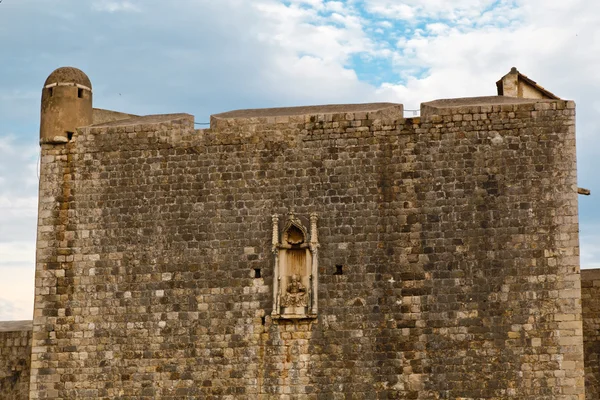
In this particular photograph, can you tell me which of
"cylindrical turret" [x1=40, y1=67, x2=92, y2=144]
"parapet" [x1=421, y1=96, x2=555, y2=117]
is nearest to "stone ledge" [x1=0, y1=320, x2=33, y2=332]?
"cylindrical turret" [x1=40, y1=67, x2=92, y2=144]

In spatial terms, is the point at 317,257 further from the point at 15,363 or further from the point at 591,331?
the point at 15,363

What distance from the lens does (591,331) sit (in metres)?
19.3

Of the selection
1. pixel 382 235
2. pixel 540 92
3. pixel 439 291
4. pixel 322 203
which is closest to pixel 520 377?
pixel 439 291

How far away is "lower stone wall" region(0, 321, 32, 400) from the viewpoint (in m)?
21.3

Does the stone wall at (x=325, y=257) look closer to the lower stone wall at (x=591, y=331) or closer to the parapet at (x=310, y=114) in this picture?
the parapet at (x=310, y=114)

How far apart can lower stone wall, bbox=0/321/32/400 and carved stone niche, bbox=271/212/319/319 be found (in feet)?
20.4

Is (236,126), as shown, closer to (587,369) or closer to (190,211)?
(190,211)

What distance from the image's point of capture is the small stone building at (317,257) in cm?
1748

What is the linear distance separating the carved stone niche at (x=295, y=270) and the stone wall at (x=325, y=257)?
0.18m

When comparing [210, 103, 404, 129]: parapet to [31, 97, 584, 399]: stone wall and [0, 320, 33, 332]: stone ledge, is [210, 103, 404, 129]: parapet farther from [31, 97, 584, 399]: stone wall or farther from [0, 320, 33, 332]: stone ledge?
[0, 320, 33, 332]: stone ledge

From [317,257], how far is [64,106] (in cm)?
558

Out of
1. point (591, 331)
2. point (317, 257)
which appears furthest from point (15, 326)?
point (591, 331)

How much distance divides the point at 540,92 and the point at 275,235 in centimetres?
631

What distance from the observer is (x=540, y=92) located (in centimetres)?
2078
